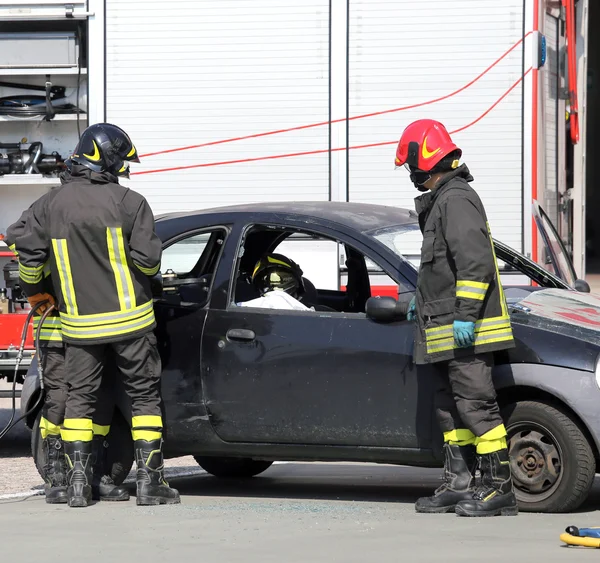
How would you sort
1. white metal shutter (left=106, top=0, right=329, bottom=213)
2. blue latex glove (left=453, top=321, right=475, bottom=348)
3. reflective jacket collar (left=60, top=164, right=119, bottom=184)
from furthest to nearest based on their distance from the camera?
white metal shutter (left=106, top=0, right=329, bottom=213) → reflective jacket collar (left=60, top=164, right=119, bottom=184) → blue latex glove (left=453, top=321, right=475, bottom=348)

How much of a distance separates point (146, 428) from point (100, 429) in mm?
333

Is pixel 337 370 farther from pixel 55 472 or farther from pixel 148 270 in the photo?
pixel 55 472

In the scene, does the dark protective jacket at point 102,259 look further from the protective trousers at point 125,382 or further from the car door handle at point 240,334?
the car door handle at point 240,334

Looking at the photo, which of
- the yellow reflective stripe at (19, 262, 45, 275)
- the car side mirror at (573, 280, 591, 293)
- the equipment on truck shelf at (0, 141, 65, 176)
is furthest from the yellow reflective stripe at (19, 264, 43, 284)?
the equipment on truck shelf at (0, 141, 65, 176)

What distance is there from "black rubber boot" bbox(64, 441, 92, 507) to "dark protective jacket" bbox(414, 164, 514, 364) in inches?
69.4

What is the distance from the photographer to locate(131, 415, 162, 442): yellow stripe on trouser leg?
6.66 m

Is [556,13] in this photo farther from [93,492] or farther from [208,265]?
[93,492]

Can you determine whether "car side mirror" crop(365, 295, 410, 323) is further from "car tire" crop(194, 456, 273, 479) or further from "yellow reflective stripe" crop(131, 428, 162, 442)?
"car tire" crop(194, 456, 273, 479)

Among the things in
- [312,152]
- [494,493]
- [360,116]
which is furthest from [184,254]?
[360,116]

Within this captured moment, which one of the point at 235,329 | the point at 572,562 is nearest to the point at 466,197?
the point at 235,329

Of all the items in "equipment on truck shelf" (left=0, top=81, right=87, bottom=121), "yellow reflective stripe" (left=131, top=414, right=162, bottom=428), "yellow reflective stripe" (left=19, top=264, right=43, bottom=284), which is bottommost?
"yellow reflective stripe" (left=131, top=414, right=162, bottom=428)

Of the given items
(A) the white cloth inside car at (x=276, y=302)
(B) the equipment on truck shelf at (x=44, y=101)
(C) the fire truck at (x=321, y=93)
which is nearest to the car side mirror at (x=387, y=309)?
(A) the white cloth inside car at (x=276, y=302)

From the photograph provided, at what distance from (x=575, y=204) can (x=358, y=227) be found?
5647 mm

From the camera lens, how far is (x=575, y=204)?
12.0m
